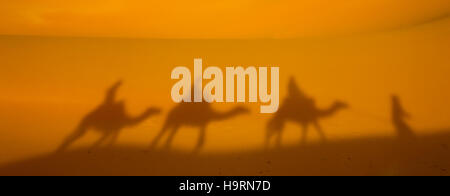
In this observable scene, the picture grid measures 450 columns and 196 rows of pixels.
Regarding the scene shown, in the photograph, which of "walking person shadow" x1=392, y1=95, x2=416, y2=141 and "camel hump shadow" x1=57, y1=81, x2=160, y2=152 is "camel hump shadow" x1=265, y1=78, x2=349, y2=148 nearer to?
"walking person shadow" x1=392, y1=95, x2=416, y2=141

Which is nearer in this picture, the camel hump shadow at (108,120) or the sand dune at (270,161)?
the sand dune at (270,161)

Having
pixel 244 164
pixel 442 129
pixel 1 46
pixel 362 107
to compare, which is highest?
pixel 1 46

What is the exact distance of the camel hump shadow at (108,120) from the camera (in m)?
5.12

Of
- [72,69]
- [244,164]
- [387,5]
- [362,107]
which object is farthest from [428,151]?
[72,69]

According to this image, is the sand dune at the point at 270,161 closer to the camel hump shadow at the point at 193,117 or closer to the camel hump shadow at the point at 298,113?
the camel hump shadow at the point at 298,113

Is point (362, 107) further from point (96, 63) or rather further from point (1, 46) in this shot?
point (1, 46)

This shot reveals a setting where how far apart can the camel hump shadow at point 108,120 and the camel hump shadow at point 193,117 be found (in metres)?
0.48

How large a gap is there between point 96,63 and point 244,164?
477 cm

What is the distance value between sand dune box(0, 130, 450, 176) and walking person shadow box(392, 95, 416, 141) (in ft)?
0.70

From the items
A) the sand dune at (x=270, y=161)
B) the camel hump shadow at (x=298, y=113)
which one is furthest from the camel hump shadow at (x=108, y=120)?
the camel hump shadow at (x=298, y=113)

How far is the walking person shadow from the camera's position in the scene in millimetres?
5133

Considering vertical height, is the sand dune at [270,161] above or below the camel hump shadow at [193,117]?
below

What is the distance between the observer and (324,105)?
20.6ft

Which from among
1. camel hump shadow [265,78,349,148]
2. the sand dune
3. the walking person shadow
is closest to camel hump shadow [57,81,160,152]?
the sand dune
